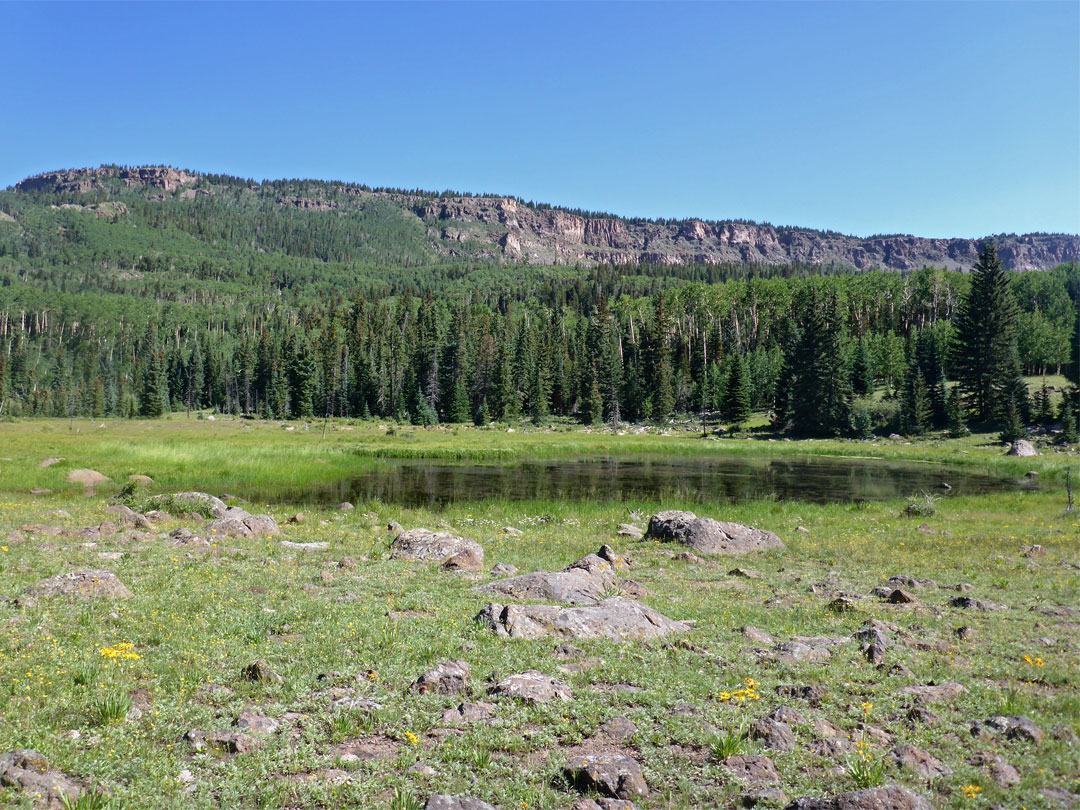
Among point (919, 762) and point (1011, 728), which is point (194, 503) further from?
point (1011, 728)

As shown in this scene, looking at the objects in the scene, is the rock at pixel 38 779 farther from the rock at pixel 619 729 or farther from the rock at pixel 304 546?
the rock at pixel 304 546

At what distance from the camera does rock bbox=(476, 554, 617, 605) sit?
13117 millimetres

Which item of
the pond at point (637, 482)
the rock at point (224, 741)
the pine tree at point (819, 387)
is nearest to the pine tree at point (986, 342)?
the pine tree at point (819, 387)

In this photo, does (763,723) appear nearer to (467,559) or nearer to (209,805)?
(209,805)

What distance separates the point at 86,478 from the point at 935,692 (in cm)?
4060

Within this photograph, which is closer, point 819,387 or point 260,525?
point 260,525

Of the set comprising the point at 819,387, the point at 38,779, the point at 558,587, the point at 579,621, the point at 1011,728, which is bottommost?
the point at 558,587

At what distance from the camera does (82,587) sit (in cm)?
1177

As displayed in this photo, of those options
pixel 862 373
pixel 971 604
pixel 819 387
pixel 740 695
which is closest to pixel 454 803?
pixel 740 695

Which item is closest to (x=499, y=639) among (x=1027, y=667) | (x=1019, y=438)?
(x=1027, y=667)

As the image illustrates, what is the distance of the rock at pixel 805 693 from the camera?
819 centimetres

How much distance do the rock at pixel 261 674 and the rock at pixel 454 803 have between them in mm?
3623

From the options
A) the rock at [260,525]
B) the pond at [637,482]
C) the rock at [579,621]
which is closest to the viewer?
the rock at [579,621]

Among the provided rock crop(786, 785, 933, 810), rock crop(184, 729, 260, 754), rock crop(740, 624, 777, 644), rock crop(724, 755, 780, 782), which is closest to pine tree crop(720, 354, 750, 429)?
rock crop(740, 624, 777, 644)
